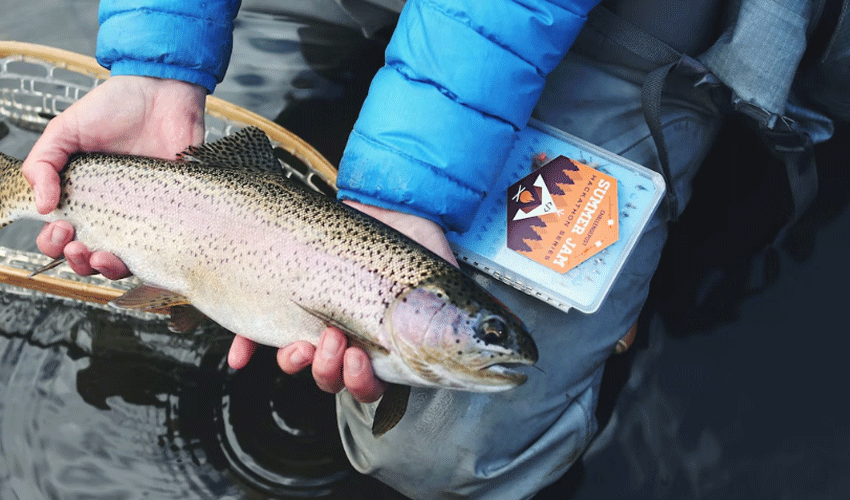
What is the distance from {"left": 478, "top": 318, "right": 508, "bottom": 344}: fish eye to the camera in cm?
147

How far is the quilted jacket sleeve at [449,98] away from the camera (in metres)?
1.69

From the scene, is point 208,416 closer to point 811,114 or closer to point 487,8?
point 487,8

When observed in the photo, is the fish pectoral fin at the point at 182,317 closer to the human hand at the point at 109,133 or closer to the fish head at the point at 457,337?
the human hand at the point at 109,133

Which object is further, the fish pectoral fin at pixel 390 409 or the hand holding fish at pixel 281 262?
the fish pectoral fin at pixel 390 409

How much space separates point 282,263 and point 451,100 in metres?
0.63

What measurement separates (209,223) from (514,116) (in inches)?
34.8

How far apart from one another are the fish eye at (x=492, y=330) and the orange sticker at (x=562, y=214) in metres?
0.42

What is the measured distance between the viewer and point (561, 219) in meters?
1.87

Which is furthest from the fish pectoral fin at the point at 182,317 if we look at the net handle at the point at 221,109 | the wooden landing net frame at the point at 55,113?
the net handle at the point at 221,109

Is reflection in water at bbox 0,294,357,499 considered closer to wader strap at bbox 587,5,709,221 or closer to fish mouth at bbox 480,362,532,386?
fish mouth at bbox 480,362,532,386

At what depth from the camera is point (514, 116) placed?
5.82 ft

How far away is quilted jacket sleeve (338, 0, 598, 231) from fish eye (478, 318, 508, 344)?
38 cm

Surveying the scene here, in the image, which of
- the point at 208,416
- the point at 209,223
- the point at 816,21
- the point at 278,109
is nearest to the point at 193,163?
the point at 209,223

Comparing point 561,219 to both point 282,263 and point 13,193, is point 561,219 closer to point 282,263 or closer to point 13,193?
point 282,263
